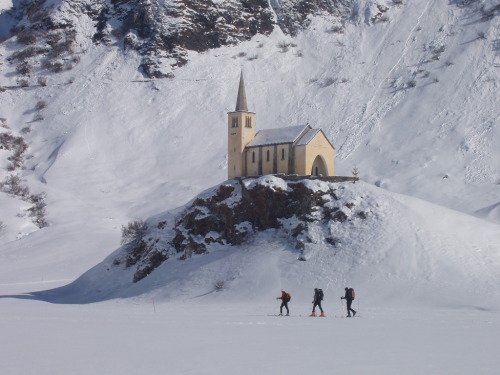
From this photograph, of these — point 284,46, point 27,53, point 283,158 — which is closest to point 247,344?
point 283,158

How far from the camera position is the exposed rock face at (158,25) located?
10075 cm

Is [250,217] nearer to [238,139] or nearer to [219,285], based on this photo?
[219,285]

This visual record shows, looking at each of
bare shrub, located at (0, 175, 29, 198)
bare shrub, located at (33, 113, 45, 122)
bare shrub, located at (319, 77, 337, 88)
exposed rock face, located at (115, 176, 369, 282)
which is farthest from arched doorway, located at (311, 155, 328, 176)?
bare shrub, located at (33, 113, 45, 122)

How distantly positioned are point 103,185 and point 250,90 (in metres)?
25.7

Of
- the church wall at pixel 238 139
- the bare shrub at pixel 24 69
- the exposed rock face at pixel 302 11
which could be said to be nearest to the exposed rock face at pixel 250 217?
the church wall at pixel 238 139

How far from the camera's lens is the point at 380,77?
88.6 meters

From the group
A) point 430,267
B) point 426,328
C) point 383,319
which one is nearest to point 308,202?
point 430,267

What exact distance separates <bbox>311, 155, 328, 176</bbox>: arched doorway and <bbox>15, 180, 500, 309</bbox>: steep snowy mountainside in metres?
4.98

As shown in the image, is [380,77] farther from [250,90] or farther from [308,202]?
[308,202]

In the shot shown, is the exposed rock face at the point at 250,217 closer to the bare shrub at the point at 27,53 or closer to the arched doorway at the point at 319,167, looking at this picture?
the arched doorway at the point at 319,167

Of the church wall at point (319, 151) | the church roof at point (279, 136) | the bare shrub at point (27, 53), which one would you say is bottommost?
the church wall at point (319, 151)

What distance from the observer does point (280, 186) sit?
49344 mm

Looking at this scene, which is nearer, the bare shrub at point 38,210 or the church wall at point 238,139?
the church wall at point 238,139

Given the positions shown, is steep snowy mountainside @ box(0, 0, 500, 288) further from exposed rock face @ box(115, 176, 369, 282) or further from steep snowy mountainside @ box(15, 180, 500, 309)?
exposed rock face @ box(115, 176, 369, 282)
